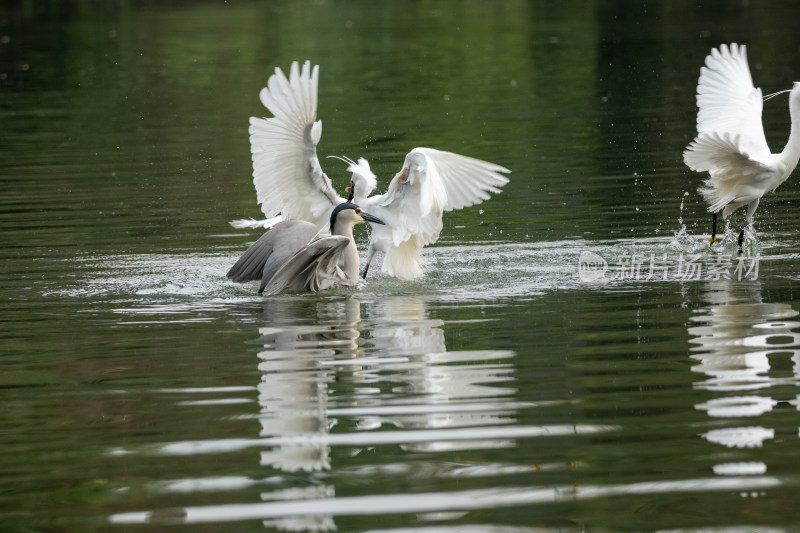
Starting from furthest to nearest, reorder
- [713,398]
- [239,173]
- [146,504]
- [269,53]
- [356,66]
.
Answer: [269,53] → [356,66] → [239,173] → [713,398] → [146,504]

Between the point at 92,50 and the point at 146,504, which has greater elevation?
the point at 92,50

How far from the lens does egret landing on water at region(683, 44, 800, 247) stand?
1030 centimetres

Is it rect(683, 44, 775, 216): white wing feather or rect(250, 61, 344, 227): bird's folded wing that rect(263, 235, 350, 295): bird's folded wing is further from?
rect(683, 44, 775, 216): white wing feather

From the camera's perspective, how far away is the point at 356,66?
97.9 feet

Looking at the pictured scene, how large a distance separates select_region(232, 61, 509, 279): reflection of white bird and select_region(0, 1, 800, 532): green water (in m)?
0.36

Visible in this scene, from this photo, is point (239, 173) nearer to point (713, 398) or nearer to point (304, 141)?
point (304, 141)

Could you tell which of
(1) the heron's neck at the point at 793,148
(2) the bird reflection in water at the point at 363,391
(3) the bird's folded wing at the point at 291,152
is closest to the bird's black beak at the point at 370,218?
(3) the bird's folded wing at the point at 291,152

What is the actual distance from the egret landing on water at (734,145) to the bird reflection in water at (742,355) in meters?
1.63

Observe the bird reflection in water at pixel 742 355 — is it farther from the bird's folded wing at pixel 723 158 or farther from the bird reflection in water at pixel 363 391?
the bird's folded wing at pixel 723 158

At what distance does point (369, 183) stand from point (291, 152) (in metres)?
0.74

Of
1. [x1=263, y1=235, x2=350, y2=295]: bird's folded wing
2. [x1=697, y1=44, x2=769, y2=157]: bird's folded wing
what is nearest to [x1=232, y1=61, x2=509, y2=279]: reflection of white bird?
[x1=263, y1=235, x2=350, y2=295]: bird's folded wing

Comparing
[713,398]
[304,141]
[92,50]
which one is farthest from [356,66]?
[713,398]

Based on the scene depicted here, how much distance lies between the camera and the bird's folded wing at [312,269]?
29.6 ft

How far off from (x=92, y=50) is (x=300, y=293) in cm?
2972
